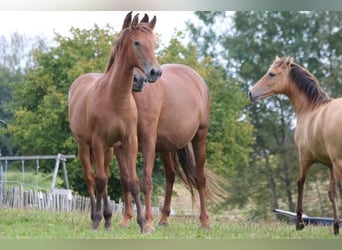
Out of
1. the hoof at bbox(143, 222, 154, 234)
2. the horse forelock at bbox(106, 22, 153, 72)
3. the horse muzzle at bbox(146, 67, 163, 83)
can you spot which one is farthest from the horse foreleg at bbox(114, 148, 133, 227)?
the horse muzzle at bbox(146, 67, 163, 83)

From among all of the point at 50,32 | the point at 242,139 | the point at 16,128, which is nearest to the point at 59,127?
the point at 16,128

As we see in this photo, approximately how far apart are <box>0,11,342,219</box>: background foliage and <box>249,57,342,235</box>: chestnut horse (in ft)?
24.9

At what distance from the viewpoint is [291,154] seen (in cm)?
2605

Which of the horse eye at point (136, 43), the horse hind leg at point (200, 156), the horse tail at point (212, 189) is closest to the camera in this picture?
the horse eye at point (136, 43)

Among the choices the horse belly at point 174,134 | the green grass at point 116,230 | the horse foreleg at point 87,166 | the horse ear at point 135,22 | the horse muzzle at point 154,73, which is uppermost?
the horse ear at point 135,22

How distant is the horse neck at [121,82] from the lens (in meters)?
6.02

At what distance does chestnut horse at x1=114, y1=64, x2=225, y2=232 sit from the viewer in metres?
6.45

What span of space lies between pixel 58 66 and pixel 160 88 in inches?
466

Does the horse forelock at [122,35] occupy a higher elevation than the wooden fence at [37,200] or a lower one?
higher

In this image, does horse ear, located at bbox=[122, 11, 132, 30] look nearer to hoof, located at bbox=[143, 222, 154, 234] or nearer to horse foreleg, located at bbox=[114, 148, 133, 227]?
horse foreleg, located at bbox=[114, 148, 133, 227]

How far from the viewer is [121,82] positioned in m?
6.06

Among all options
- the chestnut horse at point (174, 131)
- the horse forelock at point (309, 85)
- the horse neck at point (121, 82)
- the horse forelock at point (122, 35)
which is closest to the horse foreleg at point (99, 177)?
the chestnut horse at point (174, 131)

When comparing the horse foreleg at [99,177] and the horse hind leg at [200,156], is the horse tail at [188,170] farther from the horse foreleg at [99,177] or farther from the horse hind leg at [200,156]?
the horse foreleg at [99,177]

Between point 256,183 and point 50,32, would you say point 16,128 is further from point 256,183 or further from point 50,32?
point 256,183
